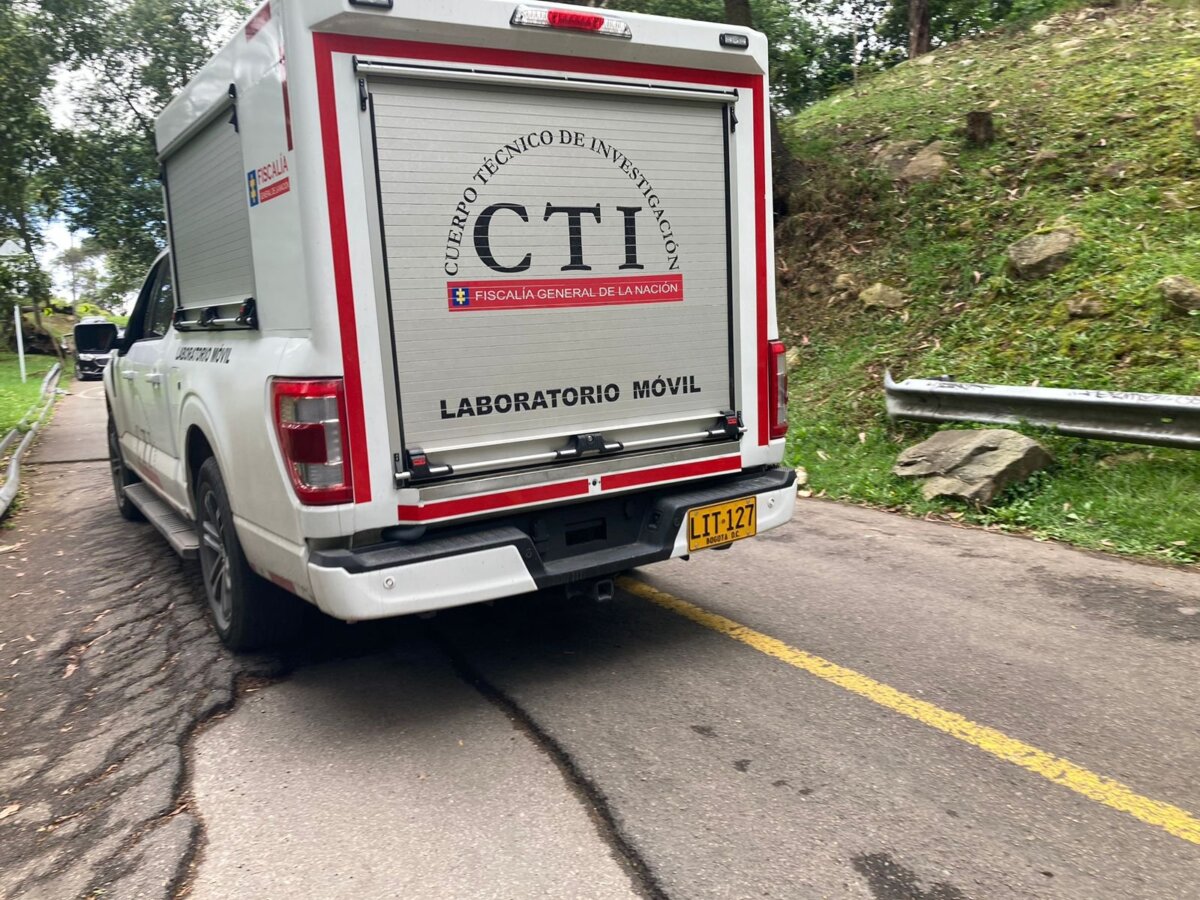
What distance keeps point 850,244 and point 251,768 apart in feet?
30.7

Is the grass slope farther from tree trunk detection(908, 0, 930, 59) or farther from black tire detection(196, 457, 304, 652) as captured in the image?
tree trunk detection(908, 0, 930, 59)

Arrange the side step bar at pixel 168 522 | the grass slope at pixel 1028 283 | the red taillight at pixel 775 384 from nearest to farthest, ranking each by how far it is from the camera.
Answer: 1. the red taillight at pixel 775 384
2. the side step bar at pixel 168 522
3. the grass slope at pixel 1028 283

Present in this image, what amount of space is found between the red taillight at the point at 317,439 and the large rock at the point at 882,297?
25.0 ft

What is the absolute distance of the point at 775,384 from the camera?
468 centimetres

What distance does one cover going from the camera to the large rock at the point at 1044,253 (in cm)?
873

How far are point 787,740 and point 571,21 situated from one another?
285 cm

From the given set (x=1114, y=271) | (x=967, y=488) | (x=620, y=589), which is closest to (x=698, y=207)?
(x=620, y=589)

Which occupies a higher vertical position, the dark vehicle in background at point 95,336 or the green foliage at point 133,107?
the green foliage at point 133,107

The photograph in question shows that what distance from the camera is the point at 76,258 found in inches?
2832

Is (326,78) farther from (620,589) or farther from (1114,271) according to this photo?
(1114,271)

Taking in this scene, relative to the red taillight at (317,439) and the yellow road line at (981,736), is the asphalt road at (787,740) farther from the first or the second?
the red taillight at (317,439)

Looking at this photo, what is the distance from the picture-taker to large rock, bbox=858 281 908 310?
9.94m

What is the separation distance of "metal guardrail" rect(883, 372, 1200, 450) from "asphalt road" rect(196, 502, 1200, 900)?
4.30 feet

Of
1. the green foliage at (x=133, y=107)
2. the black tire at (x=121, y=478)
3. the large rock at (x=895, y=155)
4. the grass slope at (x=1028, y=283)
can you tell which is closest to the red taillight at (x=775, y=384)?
the grass slope at (x=1028, y=283)
